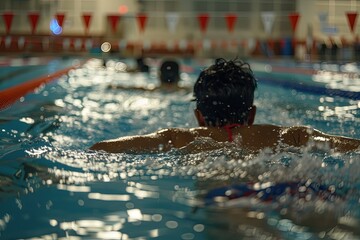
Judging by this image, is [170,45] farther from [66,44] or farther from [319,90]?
[319,90]

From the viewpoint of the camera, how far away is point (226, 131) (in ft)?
8.71

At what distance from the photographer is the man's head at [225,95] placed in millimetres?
2713

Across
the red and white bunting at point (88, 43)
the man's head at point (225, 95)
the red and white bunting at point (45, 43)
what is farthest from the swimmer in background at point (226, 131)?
the red and white bunting at point (88, 43)

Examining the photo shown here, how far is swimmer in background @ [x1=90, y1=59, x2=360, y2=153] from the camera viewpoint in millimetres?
2674

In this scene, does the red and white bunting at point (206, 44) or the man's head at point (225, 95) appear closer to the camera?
the man's head at point (225, 95)

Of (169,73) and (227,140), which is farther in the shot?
(169,73)

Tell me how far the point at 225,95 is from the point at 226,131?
176mm

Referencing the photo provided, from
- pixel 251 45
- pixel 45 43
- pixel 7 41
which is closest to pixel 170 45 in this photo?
pixel 251 45

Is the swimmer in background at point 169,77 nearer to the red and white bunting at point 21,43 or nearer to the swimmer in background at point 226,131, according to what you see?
the swimmer in background at point 226,131

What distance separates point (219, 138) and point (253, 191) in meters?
0.52

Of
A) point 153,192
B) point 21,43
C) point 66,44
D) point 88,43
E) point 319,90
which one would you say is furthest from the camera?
point 88,43

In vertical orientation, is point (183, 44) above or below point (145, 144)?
below

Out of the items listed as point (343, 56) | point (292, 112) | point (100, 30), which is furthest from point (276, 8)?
point (292, 112)

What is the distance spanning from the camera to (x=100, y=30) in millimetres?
22562
